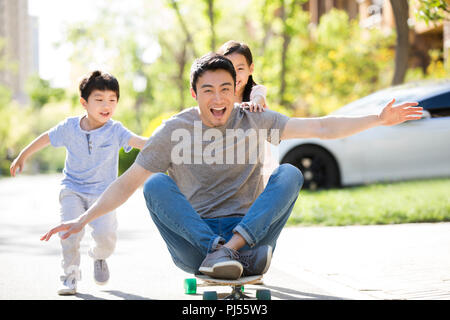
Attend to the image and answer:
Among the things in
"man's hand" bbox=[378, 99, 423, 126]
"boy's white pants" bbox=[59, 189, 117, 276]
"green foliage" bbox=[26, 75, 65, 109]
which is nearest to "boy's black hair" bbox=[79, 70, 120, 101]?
"boy's white pants" bbox=[59, 189, 117, 276]

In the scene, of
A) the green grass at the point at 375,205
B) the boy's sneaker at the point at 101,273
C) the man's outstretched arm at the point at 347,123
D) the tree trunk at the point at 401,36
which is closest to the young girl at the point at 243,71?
the man's outstretched arm at the point at 347,123

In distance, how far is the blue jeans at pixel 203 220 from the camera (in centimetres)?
392

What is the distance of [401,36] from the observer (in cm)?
1382

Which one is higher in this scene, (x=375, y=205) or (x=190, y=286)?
(x=375, y=205)

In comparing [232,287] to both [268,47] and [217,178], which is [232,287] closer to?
[217,178]

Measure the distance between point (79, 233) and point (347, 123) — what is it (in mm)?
2208

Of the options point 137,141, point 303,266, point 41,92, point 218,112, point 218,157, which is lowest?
point 303,266

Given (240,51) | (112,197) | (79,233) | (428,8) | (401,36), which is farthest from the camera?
(401,36)

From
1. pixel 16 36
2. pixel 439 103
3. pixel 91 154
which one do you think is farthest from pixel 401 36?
pixel 16 36

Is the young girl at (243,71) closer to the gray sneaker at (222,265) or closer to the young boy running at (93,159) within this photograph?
the young boy running at (93,159)
